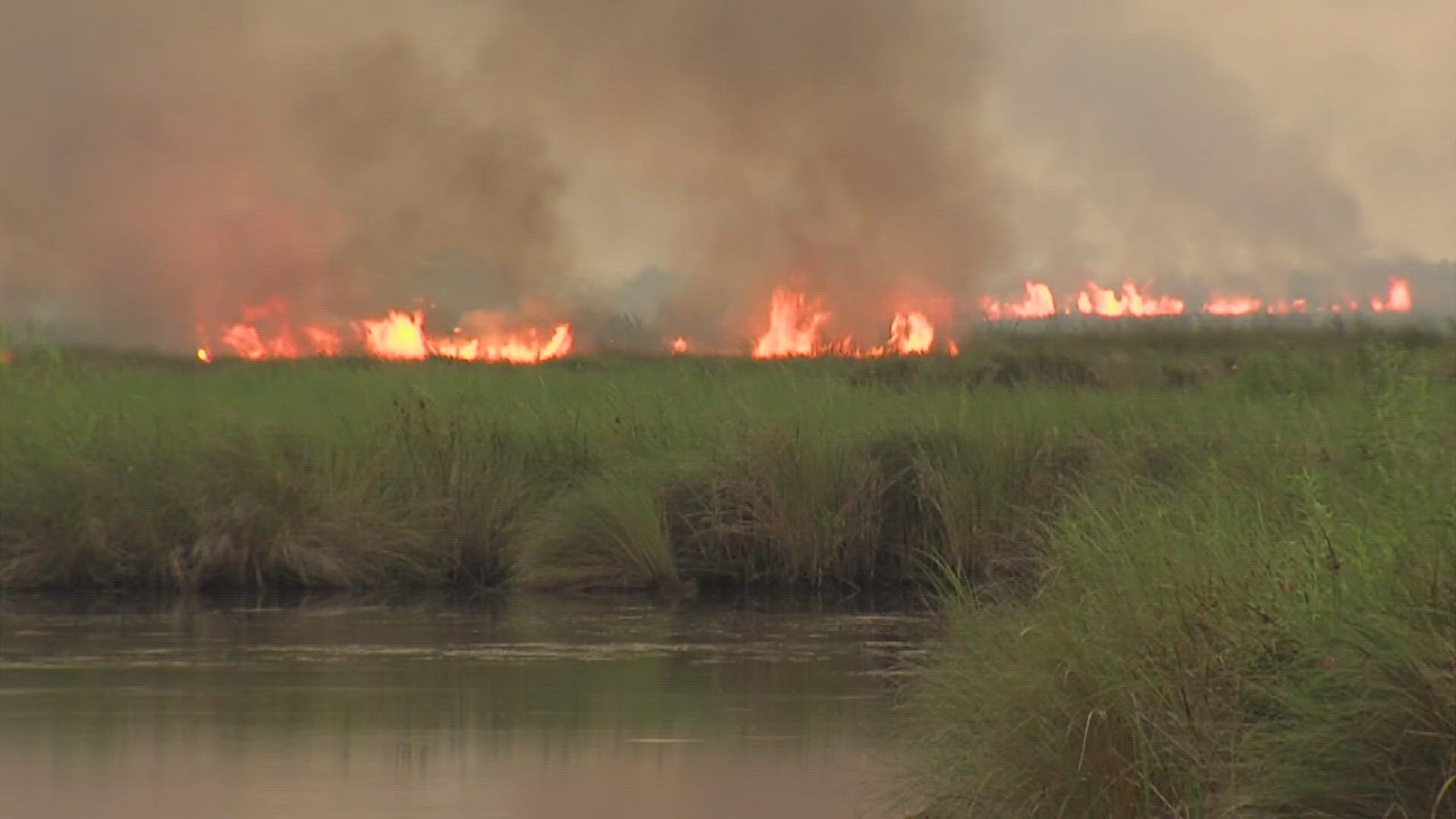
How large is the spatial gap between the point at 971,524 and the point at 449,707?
6.19 meters

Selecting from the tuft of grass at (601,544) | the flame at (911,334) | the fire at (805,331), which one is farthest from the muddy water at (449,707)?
the fire at (805,331)

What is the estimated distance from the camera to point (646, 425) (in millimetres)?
21062

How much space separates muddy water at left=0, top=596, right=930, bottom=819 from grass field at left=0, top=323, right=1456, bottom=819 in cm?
73

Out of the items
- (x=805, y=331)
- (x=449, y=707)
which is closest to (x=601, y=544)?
(x=449, y=707)

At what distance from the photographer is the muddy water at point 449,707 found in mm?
10078

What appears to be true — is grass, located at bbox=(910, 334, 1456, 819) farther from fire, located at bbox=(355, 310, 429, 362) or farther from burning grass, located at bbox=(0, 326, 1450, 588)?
fire, located at bbox=(355, 310, 429, 362)

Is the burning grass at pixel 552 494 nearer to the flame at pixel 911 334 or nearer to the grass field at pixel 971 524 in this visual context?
the grass field at pixel 971 524

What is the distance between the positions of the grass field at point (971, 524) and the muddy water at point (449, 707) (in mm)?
730

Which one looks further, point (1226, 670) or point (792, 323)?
point (792, 323)

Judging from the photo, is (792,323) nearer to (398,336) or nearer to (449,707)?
(398,336)

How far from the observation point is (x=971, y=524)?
1769 centimetres

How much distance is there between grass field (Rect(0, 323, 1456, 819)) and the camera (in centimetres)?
736

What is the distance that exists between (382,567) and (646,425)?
3568 millimetres

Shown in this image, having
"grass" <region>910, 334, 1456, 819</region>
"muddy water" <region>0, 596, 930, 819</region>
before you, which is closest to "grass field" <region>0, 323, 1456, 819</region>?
"grass" <region>910, 334, 1456, 819</region>
